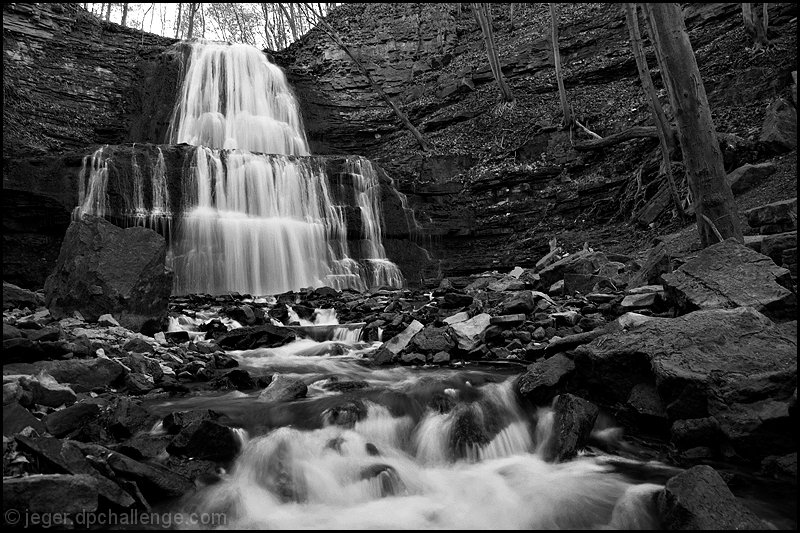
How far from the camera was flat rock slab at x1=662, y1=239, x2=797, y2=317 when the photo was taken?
4645 mm

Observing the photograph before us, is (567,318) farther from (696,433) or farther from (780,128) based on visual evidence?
(780,128)

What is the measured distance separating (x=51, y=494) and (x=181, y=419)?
4.26 ft

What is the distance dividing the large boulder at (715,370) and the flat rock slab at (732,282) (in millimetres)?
710

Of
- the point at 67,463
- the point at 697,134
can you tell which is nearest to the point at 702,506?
the point at 67,463

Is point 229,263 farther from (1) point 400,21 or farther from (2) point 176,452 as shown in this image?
(1) point 400,21

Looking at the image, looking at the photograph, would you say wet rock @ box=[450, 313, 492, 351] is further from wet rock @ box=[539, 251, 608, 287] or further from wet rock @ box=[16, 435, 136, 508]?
wet rock @ box=[16, 435, 136, 508]

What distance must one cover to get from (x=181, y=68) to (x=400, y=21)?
479 inches

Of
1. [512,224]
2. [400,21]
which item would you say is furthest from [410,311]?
[400,21]

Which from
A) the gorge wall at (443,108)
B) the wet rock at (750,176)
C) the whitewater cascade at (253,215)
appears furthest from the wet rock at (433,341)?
the gorge wall at (443,108)

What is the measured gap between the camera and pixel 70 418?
3.94m

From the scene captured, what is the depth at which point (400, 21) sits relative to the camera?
86.3 ft

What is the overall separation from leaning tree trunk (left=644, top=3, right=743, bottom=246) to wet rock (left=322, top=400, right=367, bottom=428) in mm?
5054

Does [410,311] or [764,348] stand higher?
[410,311]

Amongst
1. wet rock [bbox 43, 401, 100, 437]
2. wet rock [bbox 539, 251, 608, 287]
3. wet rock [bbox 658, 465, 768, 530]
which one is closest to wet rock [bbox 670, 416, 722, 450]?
wet rock [bbox 658, 465, 768, 530]
